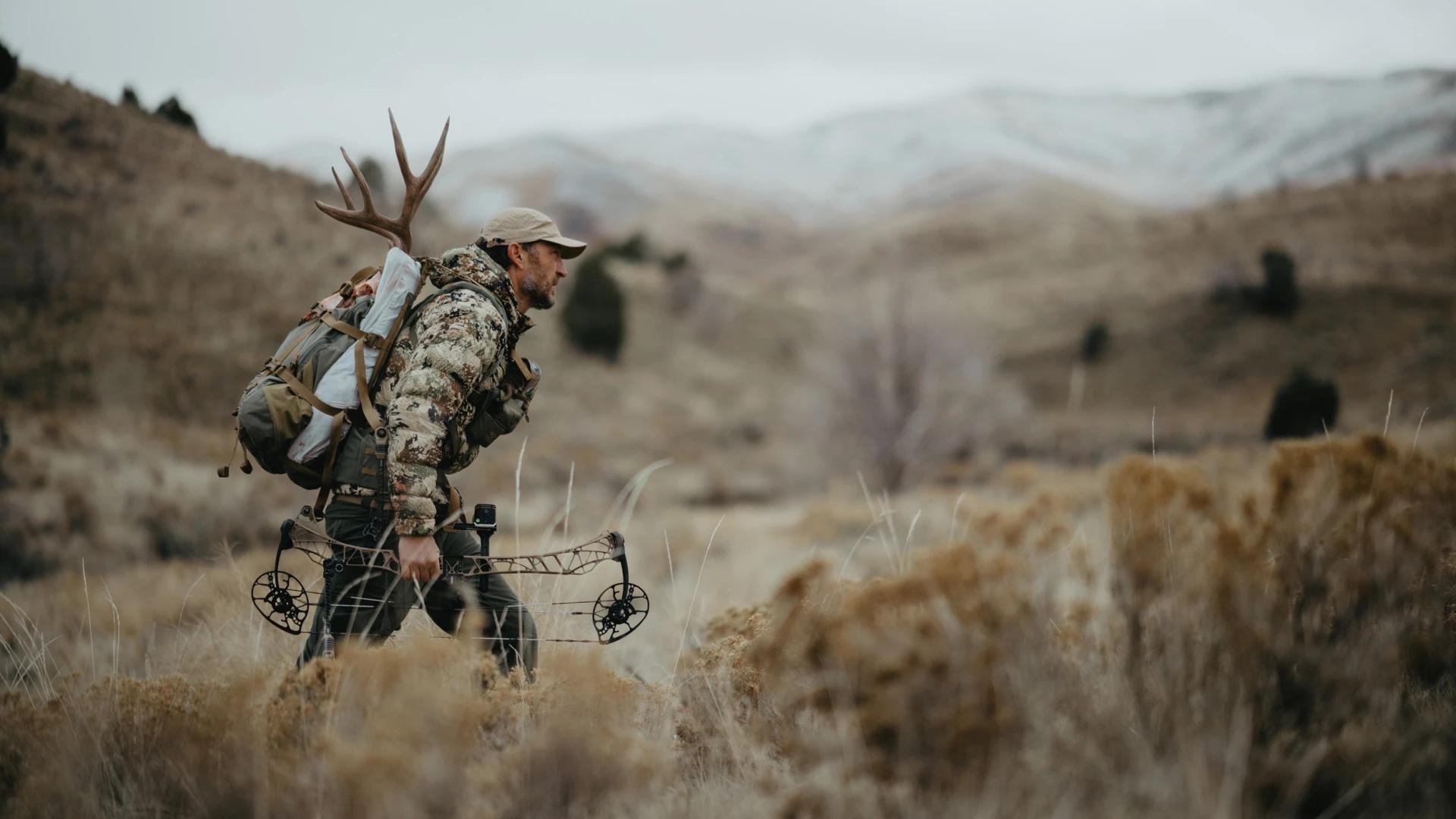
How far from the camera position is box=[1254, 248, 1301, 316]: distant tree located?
1371 inches

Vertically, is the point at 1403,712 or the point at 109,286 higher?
the point at 109,286

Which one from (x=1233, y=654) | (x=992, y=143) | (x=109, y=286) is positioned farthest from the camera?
(x=992, y=143)

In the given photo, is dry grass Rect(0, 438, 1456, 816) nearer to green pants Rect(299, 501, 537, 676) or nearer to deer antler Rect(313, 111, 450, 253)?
green pants Rect(299, 501, 537, 676)

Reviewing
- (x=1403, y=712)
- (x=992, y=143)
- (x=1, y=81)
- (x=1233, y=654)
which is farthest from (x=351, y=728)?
(x=992, y=143)

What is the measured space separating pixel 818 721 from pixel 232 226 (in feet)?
97.0

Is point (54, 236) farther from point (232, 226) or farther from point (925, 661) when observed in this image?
point (925, 661)

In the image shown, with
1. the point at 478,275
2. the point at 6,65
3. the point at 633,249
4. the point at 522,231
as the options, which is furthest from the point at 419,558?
the point at 633,249

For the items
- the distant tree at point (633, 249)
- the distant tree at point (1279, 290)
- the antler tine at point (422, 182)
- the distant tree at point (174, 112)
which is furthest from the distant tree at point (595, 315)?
the antler tine at point (422, 182)

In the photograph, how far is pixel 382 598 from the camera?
286 cm

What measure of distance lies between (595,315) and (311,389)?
31536mm

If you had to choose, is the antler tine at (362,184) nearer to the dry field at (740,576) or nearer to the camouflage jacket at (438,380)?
the camouflage jacket at (438,380)

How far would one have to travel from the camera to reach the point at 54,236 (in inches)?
787

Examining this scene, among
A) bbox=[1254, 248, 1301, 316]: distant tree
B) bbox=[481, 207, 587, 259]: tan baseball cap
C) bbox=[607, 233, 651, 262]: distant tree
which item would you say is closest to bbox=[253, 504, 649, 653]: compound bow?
bbox=[481, 207, 587, 259]: tan baseball cap

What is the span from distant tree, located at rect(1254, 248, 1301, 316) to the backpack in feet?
133
